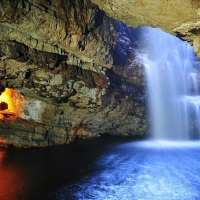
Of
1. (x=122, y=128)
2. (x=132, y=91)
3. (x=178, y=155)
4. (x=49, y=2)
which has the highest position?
(x=49, y=2)

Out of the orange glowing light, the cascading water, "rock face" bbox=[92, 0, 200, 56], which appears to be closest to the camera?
"rock face" bbox=[92, 0, 200, 56]

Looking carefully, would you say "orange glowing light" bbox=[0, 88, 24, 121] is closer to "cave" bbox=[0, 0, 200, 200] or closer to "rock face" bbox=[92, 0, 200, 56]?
"cave" bbox=[0, 0, 200, 200]

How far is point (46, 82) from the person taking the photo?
42.6 feet

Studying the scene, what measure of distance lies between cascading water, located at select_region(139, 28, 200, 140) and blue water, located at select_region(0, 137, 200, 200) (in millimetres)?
9494

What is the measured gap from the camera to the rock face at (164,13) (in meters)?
4.62

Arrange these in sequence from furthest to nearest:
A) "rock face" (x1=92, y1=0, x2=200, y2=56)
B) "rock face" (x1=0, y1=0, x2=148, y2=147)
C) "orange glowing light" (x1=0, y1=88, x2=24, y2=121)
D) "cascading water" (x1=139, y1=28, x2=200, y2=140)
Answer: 1. "cascading water" (x1=139, y1=28, x2=200, y2=140)
2. "orange glowing light" (x1=0, y1=88, x2=24, y2=121)
3. "rock face" (x1=0, y1=0, x2=148, y2=147)
4. "rock face" (x1=92, y1=0, x2=200, y2=56)

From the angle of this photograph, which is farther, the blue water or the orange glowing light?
the orange glowing light

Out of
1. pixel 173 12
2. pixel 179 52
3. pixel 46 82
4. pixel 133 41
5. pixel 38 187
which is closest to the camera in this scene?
pixel 173 12

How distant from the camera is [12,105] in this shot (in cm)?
1472

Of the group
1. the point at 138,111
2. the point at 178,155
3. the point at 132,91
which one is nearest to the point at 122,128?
the point at 138,111

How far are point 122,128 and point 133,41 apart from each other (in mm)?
12119

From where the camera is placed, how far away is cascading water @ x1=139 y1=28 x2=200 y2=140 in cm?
2092

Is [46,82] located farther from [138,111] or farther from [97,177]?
→ [138,111]

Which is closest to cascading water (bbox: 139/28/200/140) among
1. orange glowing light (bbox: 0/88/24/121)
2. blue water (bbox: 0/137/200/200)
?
blue water (bbox: 0/137/200/200)
